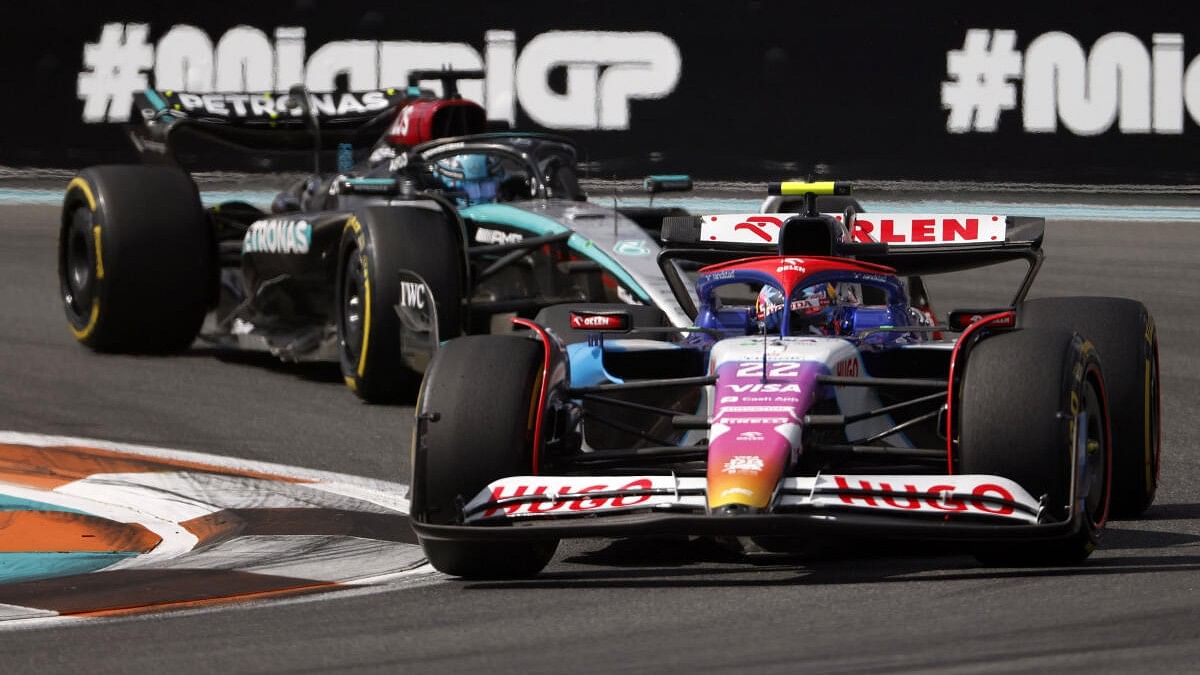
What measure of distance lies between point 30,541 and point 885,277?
284cm

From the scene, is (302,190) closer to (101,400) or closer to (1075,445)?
(101,400)

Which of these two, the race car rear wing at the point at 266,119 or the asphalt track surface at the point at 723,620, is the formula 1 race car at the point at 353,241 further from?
the asphalt track surface at the point at 723,620

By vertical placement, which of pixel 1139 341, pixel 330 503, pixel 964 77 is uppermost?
pixel 964 77

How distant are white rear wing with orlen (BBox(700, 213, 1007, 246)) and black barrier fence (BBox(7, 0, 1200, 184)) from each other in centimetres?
936

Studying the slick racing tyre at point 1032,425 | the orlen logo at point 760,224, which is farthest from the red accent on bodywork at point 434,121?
the slick racing tyre at point 1032,425

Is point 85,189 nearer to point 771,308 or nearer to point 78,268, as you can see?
point 78,268

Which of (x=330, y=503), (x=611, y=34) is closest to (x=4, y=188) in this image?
(x=611, y=34)

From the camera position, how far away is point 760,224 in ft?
24.4

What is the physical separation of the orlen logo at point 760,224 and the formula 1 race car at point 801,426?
0.61 feet

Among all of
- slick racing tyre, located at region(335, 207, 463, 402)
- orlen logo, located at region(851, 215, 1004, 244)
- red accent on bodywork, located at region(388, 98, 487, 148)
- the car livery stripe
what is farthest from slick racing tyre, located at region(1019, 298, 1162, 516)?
red accent on bodywork, located at region(388, 98, 487, 148)

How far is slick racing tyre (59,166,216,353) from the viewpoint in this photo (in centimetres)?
1173

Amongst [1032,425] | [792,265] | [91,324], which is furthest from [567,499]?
[91,324]

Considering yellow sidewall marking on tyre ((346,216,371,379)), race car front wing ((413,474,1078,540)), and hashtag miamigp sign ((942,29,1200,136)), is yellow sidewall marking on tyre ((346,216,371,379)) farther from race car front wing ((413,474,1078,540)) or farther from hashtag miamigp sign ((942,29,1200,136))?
hashtag miamigp sign ((942,29,1200,136))

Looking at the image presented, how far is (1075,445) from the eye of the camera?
5.54 m
